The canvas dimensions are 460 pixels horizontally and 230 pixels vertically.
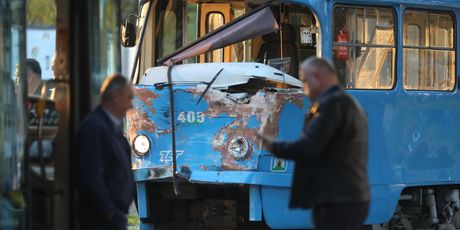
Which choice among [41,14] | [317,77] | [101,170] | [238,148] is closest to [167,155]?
[238,148]

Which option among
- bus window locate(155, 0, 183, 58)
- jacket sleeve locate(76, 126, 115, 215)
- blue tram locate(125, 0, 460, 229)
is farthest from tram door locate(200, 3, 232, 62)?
jacket sleeve locate(76, 126, 115, 215)

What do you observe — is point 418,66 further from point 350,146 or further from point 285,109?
point 350,146

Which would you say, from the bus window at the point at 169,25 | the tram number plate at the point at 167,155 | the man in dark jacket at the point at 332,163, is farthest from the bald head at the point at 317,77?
the bus window at the point at 169,25

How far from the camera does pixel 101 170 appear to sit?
502 centimetres

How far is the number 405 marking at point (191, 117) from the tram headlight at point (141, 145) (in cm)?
40

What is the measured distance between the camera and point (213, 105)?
804 centimetres

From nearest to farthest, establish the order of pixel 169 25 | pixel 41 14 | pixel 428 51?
pixel 41 14, pixel 428 51, pixel 169 25

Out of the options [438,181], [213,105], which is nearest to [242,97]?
[213,105]

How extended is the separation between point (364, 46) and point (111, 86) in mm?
3758

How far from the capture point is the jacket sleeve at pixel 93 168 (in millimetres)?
4988

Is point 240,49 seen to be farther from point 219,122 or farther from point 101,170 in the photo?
point 101,170

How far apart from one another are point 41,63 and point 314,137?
6.99ft

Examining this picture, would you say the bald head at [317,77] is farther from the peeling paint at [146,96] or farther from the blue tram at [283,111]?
the peeling paint at [146,96]

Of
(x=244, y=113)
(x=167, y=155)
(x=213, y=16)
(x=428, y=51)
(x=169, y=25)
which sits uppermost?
(x=213, y=16)
